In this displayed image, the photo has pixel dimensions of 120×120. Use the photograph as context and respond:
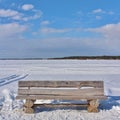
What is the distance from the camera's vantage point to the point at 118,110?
25.6 ft

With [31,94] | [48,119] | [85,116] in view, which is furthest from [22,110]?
[85,116]

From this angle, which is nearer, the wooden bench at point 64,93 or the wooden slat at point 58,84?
the wooden bench at point 64,93

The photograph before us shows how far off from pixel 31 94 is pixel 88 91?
1.40 m

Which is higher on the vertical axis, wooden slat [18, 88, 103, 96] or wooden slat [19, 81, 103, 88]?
wooden slat [19, 81, 103, 88]

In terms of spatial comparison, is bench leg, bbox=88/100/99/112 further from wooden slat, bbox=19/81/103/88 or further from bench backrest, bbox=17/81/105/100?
wooden slat, bbox=19/81/103/88

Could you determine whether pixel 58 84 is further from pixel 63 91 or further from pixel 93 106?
pixel 93 106

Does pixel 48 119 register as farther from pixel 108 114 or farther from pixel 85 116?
pixel 108 114

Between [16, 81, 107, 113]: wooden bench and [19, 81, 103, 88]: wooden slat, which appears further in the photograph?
[19, 81, 103, 88]: wooden slat

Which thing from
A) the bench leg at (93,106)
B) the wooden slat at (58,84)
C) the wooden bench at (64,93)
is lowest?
the bench leg at (93,106)

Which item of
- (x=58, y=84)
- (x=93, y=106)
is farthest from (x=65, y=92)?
(x=93, y=106)

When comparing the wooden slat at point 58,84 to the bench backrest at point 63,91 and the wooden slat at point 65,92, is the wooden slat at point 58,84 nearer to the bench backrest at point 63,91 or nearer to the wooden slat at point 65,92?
the bench backrest at point 63,91

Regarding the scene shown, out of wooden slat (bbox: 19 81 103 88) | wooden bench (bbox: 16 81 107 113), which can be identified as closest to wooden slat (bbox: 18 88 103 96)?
wooden bench (bbox: 16 81 107 113)

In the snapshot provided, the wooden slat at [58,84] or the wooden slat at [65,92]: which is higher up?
the wooden slat at [58,84]

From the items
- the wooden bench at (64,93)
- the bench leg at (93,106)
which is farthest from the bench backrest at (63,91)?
the bench leg at (93,106)
